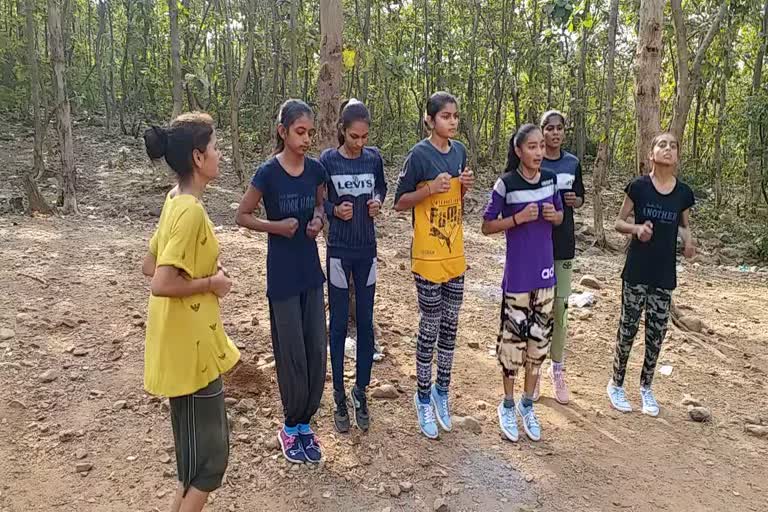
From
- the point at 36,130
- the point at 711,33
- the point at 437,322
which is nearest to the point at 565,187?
the point at 437,322

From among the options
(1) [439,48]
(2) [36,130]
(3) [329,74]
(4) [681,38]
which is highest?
(1) [439,48]

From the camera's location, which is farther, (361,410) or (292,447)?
(361,410)

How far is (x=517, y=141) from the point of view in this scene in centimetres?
319

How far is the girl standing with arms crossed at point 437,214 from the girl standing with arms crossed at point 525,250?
23 centimetres

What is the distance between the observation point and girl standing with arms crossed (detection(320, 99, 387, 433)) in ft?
10.1

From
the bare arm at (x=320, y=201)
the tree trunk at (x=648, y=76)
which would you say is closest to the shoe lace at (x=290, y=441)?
the bare arm at (x=320, y=201)

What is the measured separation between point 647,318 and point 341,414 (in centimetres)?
192

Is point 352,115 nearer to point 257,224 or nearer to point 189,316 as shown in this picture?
point 257,224

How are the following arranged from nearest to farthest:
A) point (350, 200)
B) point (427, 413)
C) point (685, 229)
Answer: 1. point (350, 200)
2. point (427, 413)
3. point (685, 229)

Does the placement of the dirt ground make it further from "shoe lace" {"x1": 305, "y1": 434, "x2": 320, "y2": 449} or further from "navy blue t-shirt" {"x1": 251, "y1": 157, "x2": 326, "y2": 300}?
"navy blue t-shirt" {"x1": 251, "y1": 157, "x2": 326, "y2": 300}

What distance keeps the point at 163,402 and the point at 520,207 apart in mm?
2301

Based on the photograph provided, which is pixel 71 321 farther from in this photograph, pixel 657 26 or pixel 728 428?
pixel 657 26

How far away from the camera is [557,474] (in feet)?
10.1

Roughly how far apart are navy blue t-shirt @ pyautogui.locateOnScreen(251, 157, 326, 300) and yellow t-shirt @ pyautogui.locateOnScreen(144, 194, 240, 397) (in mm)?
655
